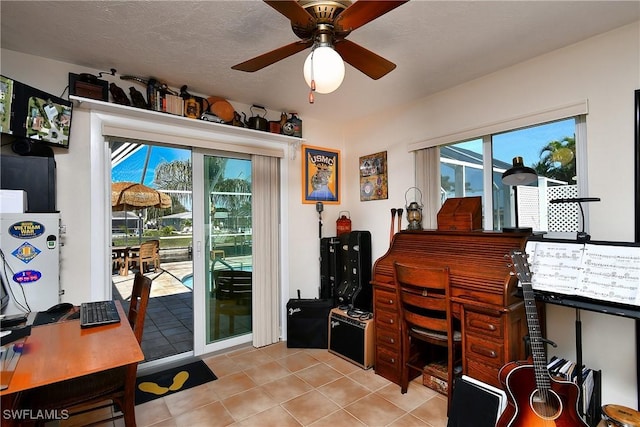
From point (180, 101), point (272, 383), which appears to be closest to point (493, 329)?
point (272, 383)

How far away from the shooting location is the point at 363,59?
165cm

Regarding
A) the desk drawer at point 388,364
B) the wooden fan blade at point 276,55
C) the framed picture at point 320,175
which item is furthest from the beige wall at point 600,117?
the wooden fan blade at point 276,55

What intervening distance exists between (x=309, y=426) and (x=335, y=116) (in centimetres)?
305

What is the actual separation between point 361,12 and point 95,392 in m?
2.22

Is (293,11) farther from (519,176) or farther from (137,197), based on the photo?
(137,197)

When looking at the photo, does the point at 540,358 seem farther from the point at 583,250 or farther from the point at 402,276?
the point at 402,276

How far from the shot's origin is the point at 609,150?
2064 millimetres

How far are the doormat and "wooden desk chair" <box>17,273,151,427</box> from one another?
80cm

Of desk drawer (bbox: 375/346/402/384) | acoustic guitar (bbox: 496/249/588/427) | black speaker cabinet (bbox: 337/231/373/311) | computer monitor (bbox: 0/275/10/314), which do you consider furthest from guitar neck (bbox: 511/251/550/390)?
computer monitor (bbox: 0/275/10/314)

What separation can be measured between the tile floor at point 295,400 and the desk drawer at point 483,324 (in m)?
0.65

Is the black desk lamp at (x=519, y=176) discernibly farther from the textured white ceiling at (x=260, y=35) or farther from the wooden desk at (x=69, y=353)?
the wooden desk at (x=69, y=353)

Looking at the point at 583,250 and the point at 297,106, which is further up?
the point at 297,106

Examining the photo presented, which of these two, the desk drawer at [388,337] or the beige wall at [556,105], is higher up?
the beige wall at [556,105]

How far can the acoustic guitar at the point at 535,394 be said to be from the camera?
5.11ft
